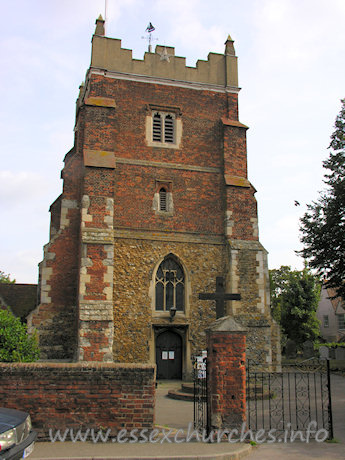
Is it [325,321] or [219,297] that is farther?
[325,321]

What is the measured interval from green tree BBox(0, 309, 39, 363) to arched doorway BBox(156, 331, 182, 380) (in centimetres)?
791

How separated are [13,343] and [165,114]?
12.8 m

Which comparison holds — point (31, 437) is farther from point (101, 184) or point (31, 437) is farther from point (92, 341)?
point (101, 184)

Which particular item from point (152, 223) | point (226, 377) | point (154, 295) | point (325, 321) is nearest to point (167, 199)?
point (152, 223)

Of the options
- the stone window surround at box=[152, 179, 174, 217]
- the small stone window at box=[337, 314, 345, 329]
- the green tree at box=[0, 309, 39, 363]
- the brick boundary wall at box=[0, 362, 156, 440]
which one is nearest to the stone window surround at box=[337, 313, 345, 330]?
the small stone window at box=[337, 314, 345, 329]

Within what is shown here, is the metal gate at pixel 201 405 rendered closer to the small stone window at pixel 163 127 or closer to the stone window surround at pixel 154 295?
the stone window surround at pixel 154 295

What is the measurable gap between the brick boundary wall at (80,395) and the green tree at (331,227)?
1636cm

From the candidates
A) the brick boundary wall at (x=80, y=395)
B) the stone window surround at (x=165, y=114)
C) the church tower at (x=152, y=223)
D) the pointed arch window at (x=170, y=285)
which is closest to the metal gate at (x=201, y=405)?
the brick boundary wall at (x=80, y=395)

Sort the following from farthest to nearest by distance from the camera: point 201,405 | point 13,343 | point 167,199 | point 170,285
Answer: point 167,199 < point 170,285 < point 201,405 < point 13,343

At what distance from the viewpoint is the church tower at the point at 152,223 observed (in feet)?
56.2

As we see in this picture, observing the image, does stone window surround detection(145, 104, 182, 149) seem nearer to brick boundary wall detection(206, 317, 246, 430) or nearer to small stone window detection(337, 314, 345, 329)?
brick boundary wall detection(206, 317, 246, 430)

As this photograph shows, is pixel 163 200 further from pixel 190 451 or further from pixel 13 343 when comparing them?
pixel 190 451

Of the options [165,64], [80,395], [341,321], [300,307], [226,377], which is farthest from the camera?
[341,321]

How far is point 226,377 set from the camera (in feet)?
27.1
